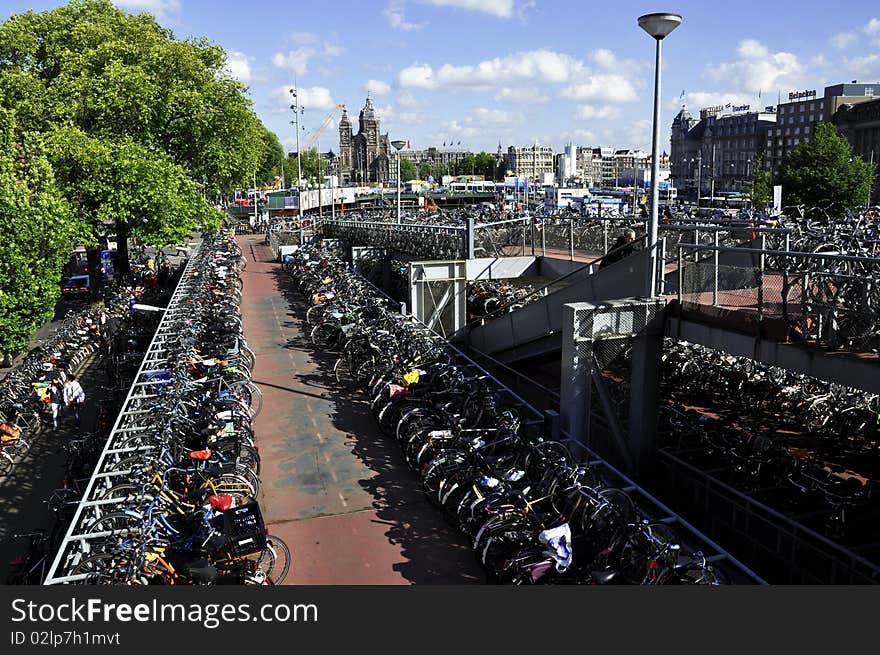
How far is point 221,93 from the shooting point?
24125mm

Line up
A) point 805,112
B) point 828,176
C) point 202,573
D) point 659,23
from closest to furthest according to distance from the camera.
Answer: point 202,573
point 659,23
point 828,176
point 805,112

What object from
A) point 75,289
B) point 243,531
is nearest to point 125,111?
point 75,289

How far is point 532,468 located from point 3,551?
6.86 m

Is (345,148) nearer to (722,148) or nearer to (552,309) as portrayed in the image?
(722,148)

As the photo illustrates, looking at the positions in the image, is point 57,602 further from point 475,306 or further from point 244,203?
point 244,203

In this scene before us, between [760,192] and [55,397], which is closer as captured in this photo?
[55,397]

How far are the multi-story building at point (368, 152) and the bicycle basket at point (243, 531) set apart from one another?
15885 centimetres

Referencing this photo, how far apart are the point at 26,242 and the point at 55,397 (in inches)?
120

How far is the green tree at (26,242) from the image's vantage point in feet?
41.9

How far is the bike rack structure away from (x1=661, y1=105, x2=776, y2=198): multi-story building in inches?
3984

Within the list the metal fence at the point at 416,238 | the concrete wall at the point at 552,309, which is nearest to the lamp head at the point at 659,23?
the concrete wall at the point at 552,309

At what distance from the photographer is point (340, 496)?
295 inches

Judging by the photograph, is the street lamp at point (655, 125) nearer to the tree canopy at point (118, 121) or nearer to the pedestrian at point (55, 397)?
the pedestrian at point (55, 397)

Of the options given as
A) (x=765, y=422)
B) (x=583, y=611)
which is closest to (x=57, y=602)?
(x=583, y=611)
